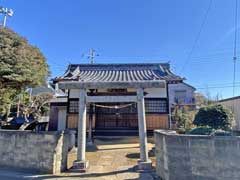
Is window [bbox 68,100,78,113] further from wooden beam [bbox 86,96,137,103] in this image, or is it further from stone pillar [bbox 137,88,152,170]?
stone pillar [bbox 137,88,152,170]

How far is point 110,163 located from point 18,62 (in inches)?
229

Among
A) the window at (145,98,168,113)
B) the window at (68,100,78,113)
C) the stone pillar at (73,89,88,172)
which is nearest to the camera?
the stone pillar at (73,89,88,172)

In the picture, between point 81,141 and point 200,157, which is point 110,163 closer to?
point 81,141

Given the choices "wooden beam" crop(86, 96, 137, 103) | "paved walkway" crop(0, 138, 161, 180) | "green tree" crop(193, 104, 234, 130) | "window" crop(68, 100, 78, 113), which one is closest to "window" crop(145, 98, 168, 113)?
"paved walkway" crop(0, 138, 161, 180)

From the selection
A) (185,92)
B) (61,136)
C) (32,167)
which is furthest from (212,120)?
(185,92)

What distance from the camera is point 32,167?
5945 mm

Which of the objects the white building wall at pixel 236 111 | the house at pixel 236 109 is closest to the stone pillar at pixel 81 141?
the white building wall at pixel 236 111

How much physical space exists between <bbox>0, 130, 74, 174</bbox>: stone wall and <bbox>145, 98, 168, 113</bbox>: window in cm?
646

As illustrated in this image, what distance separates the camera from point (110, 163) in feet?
22.7

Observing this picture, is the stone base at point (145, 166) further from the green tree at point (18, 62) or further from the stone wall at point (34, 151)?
the green tree at point (18, 62)

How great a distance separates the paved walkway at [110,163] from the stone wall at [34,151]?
1.29ft

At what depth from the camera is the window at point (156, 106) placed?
11609 millimetres

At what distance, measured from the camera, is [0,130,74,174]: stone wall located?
5816mm

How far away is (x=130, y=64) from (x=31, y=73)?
7.72 m
